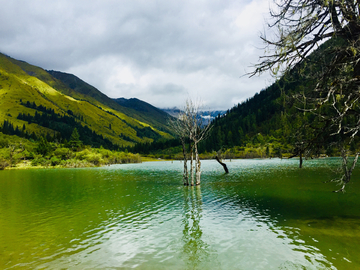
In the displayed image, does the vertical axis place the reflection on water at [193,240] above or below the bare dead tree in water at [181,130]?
below

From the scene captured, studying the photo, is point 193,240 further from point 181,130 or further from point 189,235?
point 181,130

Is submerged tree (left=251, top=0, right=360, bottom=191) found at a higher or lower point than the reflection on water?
higher

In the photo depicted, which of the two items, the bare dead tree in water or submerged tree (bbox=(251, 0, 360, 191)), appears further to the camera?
the bare dead tree in water

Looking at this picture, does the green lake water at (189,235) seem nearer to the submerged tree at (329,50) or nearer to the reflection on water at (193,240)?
the reflection on water at (193,240)

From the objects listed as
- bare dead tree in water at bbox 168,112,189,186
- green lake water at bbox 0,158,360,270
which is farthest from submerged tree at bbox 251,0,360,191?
bare dead tree in water at bbox 168,112,189,186

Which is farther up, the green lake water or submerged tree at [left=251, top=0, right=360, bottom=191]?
submerged tree at [left=251, top=0, right=360, bottom=191]

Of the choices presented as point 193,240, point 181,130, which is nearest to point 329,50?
point 193,240

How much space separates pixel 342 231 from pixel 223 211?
26.6 ft

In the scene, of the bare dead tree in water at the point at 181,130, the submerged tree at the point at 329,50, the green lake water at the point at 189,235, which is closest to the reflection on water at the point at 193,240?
the green lake water at the point at 189,235

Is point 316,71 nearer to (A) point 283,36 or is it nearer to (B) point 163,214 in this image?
(A) point 283,36

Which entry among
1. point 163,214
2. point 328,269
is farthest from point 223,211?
point 328,269

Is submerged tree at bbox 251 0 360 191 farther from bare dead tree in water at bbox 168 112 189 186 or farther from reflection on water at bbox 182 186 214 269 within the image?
bare dead tree in water at bbox 168 112 189 186

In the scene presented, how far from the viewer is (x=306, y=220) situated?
1420cm

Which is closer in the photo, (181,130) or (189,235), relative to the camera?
(189,235)
